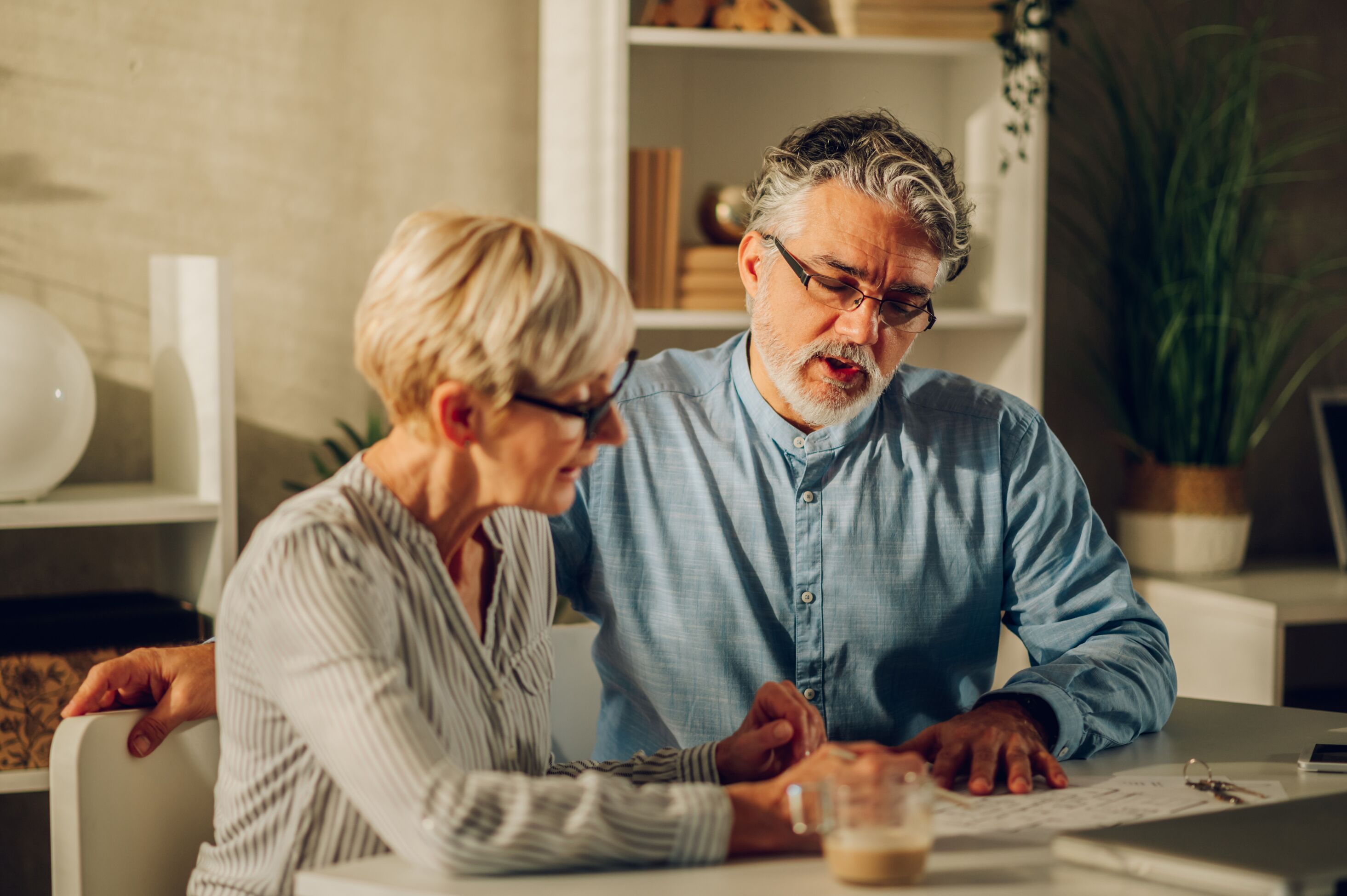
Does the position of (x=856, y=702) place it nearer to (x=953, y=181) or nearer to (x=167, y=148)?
(x=953, y=181)

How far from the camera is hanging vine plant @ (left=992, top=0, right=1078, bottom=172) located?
249cm

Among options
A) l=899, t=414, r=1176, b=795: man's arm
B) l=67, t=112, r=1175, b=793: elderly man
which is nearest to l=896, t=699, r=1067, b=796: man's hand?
l=899, t=414, r=1176, b=795: man's arm

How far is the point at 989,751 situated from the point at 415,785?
2.01 feet

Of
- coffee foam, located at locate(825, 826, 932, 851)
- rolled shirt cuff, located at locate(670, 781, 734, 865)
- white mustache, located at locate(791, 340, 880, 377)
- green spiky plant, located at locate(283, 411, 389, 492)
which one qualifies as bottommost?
rolled shirt cuff, located at locate(670, 781, 734, 865)

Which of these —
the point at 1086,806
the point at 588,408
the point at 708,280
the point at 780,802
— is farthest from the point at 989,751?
the point at 708,280

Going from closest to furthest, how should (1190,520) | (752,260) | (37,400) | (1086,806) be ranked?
(1086,806) < (752,260) < (37,400) < (1190,520)

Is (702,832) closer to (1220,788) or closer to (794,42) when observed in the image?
(1220,788)

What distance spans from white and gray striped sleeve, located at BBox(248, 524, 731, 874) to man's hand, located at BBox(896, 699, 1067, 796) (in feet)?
1.14

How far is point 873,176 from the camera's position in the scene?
1.67m

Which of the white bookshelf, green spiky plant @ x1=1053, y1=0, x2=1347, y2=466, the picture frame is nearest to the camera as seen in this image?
the white bookshelf

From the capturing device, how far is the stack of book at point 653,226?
2.47 meters

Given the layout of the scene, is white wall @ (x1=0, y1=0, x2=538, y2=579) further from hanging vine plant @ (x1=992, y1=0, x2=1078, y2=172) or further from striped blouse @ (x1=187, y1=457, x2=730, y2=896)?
striped blouse @ (x1=187, y1=457, x2=730, y2=896)

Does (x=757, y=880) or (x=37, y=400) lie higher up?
(x=37, y=400)

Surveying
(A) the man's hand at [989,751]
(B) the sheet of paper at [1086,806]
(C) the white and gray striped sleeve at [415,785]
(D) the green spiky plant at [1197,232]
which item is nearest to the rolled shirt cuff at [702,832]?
(C) the white and gray striped sleeve at [415,785]
